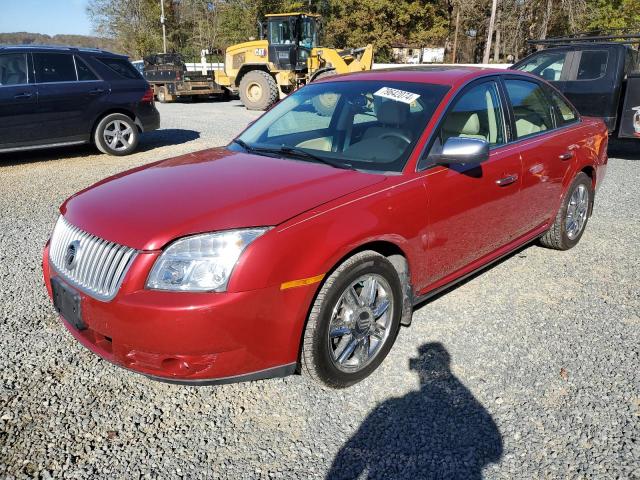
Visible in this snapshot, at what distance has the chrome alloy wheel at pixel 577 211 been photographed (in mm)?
4789

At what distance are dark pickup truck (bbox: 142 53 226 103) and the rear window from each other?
444 inches

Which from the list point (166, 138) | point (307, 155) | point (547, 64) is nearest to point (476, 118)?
point (307, 155)

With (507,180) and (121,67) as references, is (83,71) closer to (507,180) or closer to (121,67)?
(121,67)

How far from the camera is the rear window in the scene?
9.37m

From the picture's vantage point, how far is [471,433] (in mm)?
2521

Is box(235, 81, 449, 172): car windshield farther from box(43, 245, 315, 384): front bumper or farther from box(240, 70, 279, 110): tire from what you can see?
box(240, 70, 279, 110): tire

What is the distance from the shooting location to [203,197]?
2.69m

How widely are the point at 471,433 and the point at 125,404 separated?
175cm

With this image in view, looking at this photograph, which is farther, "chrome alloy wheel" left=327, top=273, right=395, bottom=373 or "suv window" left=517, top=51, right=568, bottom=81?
"suv window" left=517, top=51, right=568, bottom=81

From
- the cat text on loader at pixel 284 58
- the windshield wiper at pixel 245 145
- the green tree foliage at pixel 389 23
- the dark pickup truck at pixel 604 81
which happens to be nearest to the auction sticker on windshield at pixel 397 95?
the windshield wiper at pixel 245 145

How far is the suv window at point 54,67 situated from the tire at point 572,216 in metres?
7.90

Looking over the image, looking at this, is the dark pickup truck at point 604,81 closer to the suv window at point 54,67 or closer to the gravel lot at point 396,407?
the gravel lot at point 396,407

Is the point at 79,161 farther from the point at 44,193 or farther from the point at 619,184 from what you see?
the point at 619,184

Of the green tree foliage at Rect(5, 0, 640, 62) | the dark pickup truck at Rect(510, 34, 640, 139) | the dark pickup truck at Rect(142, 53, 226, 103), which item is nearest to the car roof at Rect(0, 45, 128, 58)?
the dark pickup truck at Rect(510, 34, 640, 139)
